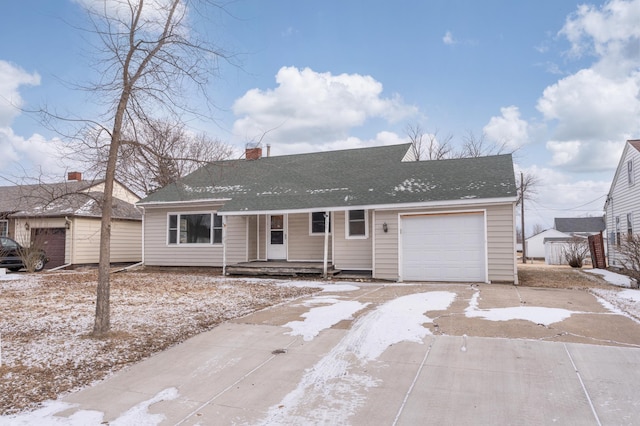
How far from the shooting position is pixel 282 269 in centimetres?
1330

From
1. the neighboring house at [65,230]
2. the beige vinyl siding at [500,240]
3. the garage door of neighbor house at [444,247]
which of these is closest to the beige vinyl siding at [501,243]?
the beige vinyl siding at [500,240]

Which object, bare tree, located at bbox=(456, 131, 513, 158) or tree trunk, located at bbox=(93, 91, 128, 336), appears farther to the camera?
bare tree, located at bbox=(456, 131, 513, 158)

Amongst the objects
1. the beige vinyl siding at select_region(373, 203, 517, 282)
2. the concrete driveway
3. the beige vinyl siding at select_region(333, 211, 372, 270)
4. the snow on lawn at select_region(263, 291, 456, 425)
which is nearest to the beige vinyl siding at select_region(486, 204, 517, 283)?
the beige vinyl siding at select_region(373, 203, 517, 282)

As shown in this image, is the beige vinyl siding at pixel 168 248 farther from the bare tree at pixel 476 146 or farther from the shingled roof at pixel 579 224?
the shingled roof at pixel 579 224

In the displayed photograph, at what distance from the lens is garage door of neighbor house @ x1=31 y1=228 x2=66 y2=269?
62.4ft

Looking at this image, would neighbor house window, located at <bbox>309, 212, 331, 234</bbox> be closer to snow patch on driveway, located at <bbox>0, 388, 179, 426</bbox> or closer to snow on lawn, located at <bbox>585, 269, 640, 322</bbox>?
snow on lawn, located at <bbox>585, 269, 640, 322</bbox>

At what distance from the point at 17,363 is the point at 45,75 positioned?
12.4 feet

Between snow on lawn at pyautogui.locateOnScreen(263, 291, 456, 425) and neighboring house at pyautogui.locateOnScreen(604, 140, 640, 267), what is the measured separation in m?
12.6

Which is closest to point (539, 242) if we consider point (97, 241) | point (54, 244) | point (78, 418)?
point (97, 241)

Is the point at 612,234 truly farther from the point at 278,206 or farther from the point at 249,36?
the point at 249,36

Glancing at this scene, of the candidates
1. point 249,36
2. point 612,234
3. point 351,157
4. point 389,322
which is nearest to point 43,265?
point 351,157

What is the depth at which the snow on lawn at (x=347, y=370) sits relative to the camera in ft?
11.0

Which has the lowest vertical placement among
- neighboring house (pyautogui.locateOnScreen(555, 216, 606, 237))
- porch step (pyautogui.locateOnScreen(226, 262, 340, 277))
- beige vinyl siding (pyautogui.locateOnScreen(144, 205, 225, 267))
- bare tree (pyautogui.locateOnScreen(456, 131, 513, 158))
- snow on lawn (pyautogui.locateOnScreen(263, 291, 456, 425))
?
snow on lawn (pyautogui.locateOnScreen(263, 291, 456, 425))

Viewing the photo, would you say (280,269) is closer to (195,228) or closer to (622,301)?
(195,228)
